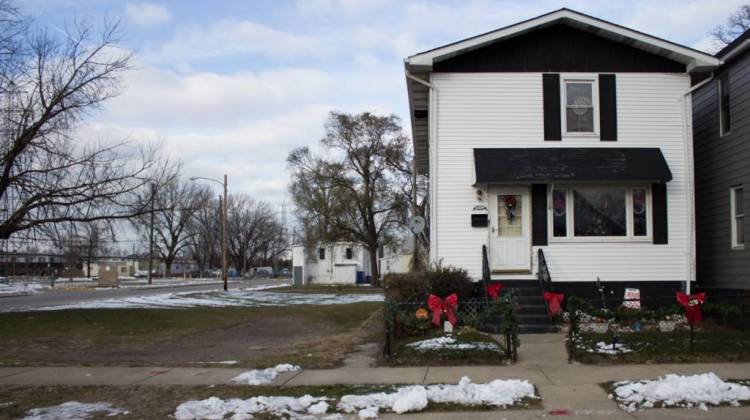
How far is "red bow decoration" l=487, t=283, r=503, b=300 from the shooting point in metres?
14.9

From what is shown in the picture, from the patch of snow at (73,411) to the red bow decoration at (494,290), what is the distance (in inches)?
336

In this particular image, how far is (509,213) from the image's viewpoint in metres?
17.1

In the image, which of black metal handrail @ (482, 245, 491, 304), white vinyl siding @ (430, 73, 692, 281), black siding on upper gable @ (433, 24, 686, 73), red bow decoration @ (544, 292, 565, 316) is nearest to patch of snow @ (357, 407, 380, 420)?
red bow decoration @ (544, 292, 565, 316)

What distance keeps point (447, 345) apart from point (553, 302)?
374 cm

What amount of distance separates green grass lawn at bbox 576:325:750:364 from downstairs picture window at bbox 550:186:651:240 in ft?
14.4

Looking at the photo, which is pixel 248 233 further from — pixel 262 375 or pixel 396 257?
pixel 262 375

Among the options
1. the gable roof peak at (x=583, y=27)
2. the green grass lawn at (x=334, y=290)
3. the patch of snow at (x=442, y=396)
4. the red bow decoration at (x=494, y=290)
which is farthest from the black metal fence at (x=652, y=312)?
the green grass lawn at (x=334, y=290)

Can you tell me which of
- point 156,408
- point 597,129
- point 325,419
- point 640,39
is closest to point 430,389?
point 325,419

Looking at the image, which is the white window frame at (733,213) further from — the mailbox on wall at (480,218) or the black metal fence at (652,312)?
the mailbox on wall at (480,218)

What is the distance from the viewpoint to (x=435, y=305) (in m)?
13.3

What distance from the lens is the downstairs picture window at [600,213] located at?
55.5 feet

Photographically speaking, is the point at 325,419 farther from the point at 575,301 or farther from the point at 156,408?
the point at 575,301

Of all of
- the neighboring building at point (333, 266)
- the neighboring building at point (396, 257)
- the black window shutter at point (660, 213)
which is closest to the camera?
the black window shutter at point (660, 213)

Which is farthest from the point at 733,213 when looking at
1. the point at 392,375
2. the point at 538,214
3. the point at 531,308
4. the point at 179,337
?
the point at 179,337
